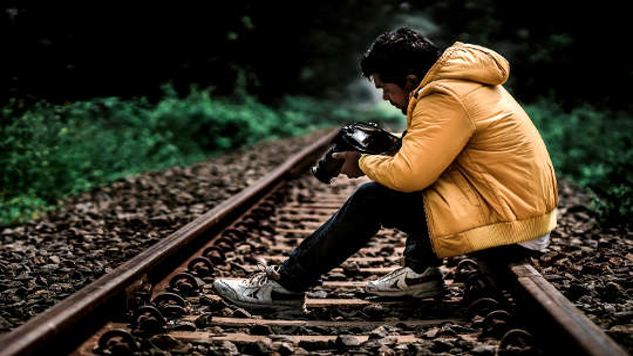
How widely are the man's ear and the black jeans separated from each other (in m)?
0.45

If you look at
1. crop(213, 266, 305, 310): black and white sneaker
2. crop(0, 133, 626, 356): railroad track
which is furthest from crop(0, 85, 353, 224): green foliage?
crop(213, 266, 305, 310): black and white sneaker

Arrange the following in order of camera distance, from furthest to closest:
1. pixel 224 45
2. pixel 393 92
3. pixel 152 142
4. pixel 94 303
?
1. pixel 224 45
2. pixel 152 142
3. pixel 393 92
4. pixel 94 303

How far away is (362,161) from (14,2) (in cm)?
704

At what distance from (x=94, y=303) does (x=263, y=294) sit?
81 centimetres

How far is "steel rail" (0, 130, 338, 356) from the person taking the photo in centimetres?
190

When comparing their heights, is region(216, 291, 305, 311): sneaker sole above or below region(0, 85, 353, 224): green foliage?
below

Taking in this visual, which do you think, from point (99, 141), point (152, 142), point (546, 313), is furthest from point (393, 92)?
point (152, 142)

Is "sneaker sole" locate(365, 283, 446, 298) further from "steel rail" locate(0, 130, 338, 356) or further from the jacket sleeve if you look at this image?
"steel rail" locate(0, 130, 338, 356)

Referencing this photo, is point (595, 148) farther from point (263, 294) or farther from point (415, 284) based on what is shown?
point (263, 294)

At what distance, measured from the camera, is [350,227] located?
9.02ft

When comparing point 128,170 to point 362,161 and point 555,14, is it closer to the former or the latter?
point 362,161

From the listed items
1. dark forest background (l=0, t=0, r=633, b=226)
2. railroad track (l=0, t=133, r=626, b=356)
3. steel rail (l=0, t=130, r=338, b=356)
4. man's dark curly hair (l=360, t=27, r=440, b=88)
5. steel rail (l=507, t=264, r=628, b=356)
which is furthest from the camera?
dark forest background (l=0, t=0, r=633, b=226)

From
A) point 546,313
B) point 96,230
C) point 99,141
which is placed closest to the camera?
point 546,313

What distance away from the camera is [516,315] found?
245 cm
